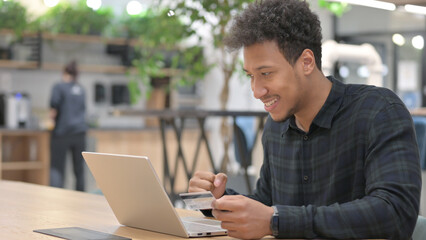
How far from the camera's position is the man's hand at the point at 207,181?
179 centimetres

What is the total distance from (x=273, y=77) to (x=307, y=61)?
0.12 m

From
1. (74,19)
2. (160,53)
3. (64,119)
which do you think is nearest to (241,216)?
(160,53)

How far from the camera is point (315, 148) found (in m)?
1.78

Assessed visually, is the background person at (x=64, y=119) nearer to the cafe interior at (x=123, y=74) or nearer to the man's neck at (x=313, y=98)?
the cafe interior at (x=123, y=74)

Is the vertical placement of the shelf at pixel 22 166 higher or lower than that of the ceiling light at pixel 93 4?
lower

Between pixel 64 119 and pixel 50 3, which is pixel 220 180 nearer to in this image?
pixel 64 119

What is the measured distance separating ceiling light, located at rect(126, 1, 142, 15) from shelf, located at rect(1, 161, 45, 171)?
2389 millimetres

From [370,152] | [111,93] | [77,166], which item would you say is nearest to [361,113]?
[370,152]

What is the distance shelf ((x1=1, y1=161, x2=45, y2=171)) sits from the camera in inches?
299

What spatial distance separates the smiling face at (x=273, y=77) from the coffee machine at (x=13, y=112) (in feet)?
20.8

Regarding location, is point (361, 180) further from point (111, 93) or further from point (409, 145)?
point (111, 93)

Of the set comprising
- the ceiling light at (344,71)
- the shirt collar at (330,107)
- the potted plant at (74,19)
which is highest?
the potted plant at (74,19)

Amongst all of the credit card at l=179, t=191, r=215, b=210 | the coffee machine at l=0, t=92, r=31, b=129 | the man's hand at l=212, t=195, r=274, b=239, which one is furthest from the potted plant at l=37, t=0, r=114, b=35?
the man's hand at l=212, t=195, r=274, b=239

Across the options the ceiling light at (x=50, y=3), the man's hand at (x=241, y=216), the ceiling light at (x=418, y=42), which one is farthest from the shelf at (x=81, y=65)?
the man's hand at (x=241, y=216)
